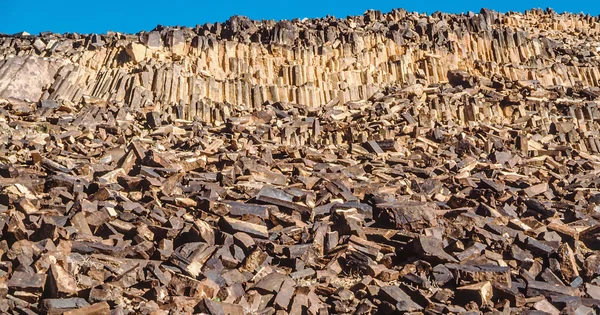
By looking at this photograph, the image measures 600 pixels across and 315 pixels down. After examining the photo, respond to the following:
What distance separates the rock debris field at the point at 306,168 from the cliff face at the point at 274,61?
68mm

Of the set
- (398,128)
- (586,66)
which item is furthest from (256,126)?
(586,66)

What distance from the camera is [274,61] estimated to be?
66.6 ft

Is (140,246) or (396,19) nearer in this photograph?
(140,246)

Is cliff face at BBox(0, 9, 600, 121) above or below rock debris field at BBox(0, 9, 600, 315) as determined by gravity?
above

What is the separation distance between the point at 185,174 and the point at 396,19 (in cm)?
1395

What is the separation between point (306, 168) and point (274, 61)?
7307 millimetres

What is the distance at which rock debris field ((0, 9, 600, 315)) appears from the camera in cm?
868

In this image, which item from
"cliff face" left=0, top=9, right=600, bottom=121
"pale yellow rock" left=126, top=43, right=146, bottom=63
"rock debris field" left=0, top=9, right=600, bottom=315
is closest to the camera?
"rock debris field" left=0, top=9, right=600, bottom=315

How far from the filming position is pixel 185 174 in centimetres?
1270

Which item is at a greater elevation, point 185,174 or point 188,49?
point 188,49

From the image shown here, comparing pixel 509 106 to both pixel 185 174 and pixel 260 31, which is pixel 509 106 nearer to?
pixel 260 31

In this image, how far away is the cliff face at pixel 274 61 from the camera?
1858 cm

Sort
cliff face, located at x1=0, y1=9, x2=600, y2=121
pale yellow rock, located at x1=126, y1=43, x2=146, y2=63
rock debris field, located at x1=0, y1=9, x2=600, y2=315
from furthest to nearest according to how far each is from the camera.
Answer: pale yellow rock, located at x1=126, y1=43, x2=146, y2=63 < cliff face, located at x1=0, y1=9, x2=600, y2=121 < rock debris field, located at x1=0, y1=9, x2=600, y2=315

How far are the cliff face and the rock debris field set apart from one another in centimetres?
7
